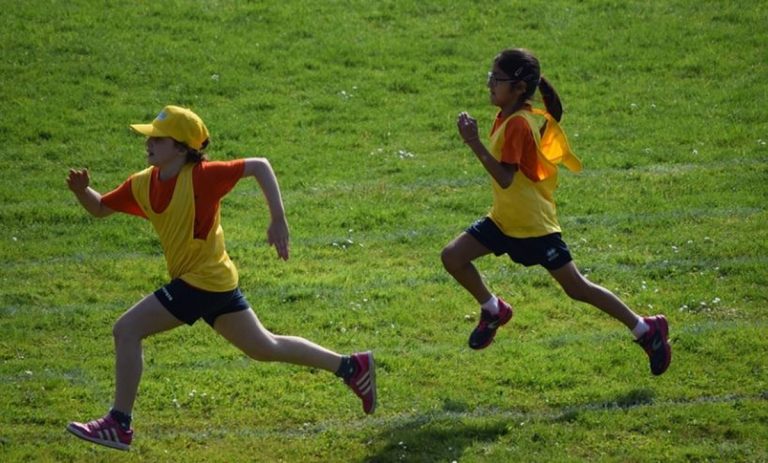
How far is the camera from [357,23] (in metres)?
15.9

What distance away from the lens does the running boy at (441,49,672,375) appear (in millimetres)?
7629

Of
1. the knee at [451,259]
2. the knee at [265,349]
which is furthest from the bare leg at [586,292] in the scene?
the knee at [265,349]

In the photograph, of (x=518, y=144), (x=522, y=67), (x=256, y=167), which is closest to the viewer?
(x=256, y=167)

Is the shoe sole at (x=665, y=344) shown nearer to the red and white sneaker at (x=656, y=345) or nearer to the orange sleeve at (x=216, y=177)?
the red and white sneaker at (x=656, y=345)

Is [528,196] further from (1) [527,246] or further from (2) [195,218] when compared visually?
(2) [195,218]

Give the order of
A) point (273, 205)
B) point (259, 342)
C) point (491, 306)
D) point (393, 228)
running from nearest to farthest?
point (273, 205)
point (259, 342)
point (491, 306)
point (393, 228)

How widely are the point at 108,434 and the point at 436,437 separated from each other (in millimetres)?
1786

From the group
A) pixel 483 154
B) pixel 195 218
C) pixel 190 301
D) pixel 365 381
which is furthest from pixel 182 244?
pixel 483 154

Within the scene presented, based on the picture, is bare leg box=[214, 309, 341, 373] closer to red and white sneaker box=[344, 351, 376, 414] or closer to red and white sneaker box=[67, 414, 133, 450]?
red and white sneaker box=[344, 351, 376, 414]

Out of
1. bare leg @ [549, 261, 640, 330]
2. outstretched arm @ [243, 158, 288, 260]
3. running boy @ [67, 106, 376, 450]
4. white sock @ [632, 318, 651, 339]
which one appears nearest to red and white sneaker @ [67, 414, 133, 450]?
running boy @ [67, 106, 376, 450]

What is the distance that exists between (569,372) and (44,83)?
26.1ft

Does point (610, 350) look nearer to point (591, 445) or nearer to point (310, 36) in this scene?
point (591, 445)

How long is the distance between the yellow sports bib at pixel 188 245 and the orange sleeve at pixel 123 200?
0.40ft

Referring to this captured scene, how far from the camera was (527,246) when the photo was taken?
778cm
